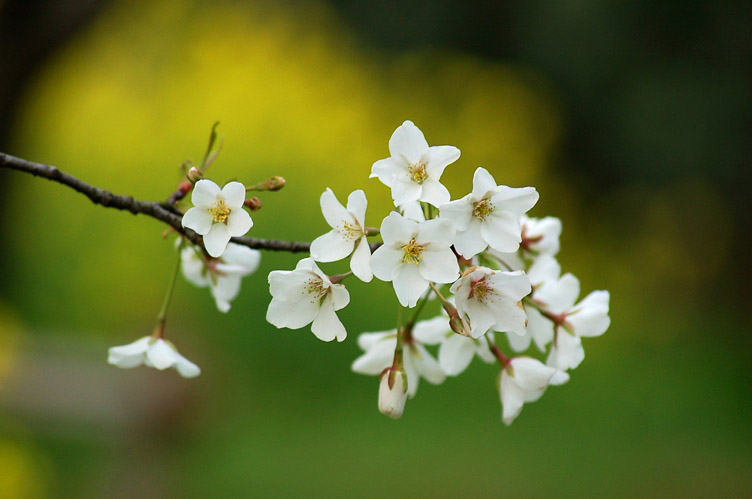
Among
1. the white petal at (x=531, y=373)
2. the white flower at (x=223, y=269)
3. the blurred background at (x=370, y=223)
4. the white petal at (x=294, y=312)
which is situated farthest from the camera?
the blurred background at (x=370, y=223)

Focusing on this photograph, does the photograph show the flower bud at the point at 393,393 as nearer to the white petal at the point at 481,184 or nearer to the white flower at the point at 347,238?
the white flower at the point at 347,238

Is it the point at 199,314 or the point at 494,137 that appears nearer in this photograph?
the point at 199,314

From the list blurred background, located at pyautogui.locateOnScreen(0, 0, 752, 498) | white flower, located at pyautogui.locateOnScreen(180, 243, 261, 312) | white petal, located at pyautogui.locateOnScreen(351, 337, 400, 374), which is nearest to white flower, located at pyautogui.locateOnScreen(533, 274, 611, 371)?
white petal, located at pyautogui.locateOnScreen(351, 337, 400, 374)

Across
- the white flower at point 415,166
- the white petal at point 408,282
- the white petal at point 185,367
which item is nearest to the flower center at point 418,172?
the white flower at point 415,166

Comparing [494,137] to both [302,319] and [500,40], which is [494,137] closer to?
[500,40]

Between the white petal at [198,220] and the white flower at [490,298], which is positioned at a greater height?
the white petal at [198,220]

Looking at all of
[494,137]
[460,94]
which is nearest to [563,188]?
[494,137]

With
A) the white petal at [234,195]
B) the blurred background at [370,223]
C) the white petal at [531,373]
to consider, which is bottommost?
the white petal at [531,373]
